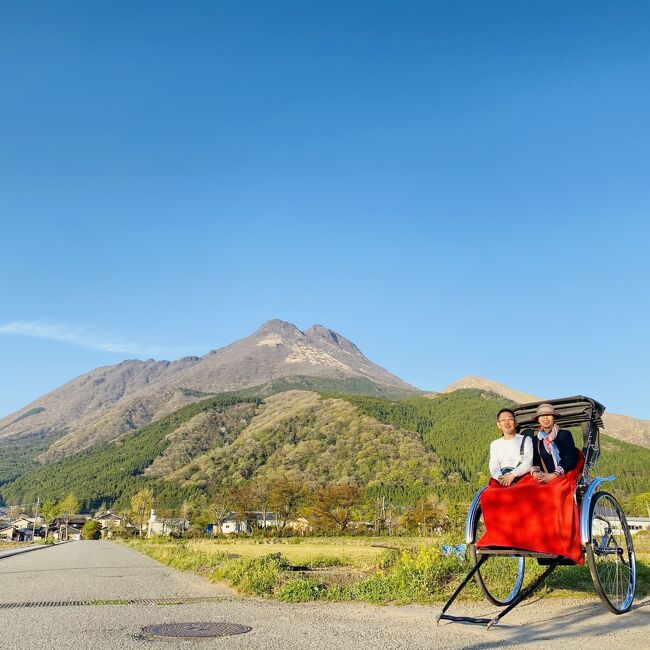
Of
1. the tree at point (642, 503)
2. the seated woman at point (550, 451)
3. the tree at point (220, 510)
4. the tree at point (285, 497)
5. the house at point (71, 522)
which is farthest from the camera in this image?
the house at point (71, 522)

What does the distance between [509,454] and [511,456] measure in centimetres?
3

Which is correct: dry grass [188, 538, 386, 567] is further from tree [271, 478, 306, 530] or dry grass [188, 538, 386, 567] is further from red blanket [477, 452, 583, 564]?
tree [271, 478, 306, 530]

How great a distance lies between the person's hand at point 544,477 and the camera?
22.2 ft

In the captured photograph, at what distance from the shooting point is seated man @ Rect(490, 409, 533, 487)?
717cm

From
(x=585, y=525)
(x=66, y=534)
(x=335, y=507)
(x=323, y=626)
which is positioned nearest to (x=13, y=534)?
(x=66, y=534)

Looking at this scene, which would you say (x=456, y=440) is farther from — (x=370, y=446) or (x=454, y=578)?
(x=454, y=578)

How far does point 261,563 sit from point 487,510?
8194mm

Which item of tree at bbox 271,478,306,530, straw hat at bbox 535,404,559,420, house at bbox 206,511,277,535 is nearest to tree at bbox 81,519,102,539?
house at bbox 206,511,277,535

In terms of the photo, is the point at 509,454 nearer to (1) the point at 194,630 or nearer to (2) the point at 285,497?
(1) the point at 194,630

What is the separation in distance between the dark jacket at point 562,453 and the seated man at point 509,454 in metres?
0.19

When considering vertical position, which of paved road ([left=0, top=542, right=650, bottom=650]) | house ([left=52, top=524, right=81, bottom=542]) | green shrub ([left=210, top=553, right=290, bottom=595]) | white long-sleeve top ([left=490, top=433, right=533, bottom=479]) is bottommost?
house ([left=52, top=524, right=81, bottom=542])

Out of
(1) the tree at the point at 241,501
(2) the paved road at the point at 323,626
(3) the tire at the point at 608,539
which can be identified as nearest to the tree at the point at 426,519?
(1) the tree at the point at 241,501

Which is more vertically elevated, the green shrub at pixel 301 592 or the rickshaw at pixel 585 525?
the rickshaw at pixel 585 525

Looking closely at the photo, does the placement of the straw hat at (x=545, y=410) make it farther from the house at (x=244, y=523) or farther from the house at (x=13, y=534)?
the house at (x=13, y=534)
